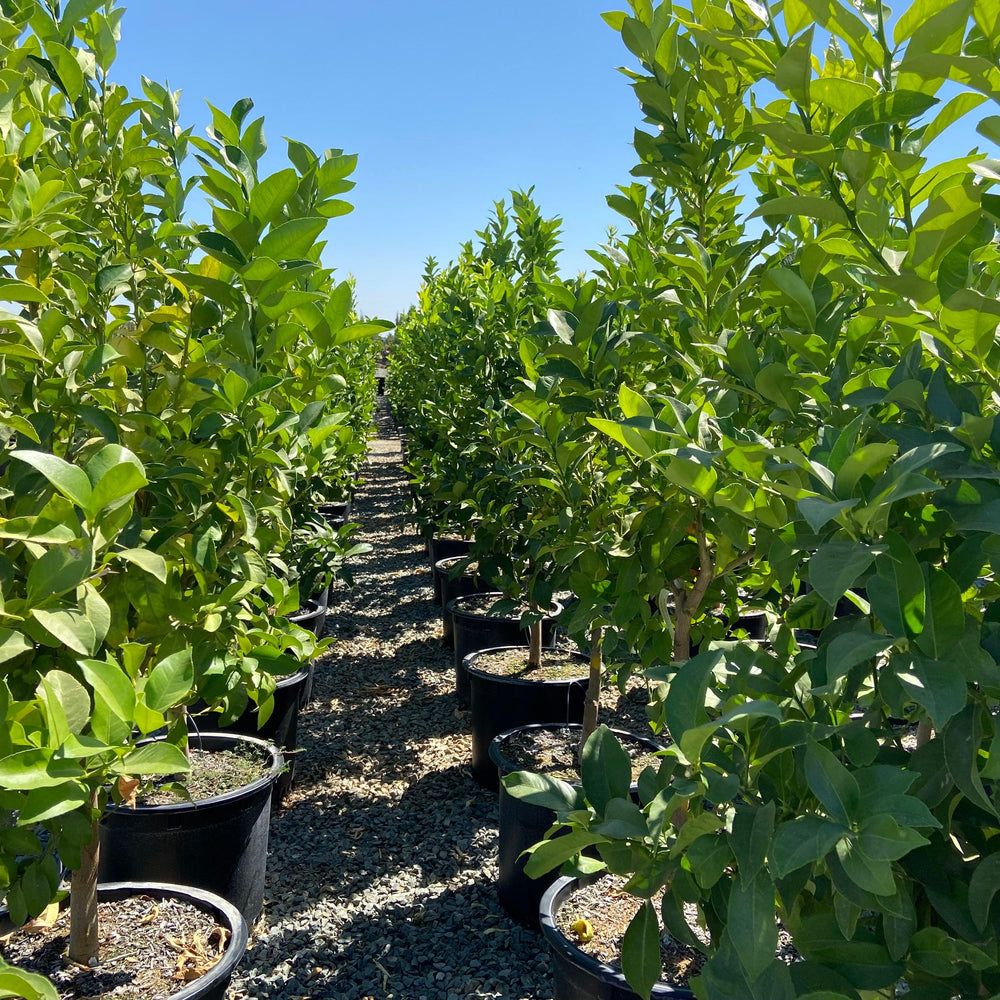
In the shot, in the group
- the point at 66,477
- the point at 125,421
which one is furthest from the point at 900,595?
the point at 125,421

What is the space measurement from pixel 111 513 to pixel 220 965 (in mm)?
1389

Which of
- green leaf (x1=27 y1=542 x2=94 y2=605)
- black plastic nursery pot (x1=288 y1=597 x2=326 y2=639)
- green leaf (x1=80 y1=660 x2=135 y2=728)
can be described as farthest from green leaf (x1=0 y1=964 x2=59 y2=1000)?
black plastic nursery pot (x1=288 y1=597 x2=326 y2=639)

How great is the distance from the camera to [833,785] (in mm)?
749

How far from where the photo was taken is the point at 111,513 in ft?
3.76

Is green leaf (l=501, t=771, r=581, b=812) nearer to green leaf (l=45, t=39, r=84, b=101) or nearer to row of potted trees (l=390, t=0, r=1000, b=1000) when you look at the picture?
row of potted trees (l=390, t=0, r=1000, b=1000)

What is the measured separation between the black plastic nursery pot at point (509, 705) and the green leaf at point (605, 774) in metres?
2.92

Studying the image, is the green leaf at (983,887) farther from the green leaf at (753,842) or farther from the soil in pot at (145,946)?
the soil in pot at (145,946)

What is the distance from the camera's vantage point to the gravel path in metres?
2.79

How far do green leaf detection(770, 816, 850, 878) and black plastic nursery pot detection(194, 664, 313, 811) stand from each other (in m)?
3.41

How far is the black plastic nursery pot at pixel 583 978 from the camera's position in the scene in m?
1.93

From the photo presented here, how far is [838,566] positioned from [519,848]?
2.51 m

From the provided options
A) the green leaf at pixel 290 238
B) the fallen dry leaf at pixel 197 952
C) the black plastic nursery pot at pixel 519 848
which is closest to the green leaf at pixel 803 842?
the green leaf at pixel 290 238

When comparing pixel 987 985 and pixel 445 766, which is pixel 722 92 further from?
pixel 445 766

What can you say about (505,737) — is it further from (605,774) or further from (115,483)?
(115,483)
